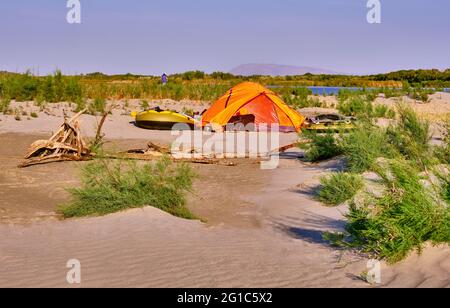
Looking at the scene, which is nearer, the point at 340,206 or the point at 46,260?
the point at 46,260

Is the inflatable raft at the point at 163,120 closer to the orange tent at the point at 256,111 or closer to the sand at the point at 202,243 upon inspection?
the orange tent at the point at 256,111

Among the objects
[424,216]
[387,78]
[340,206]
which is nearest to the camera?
[424,216]

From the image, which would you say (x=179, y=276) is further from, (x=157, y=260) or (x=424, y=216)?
(x=424, y=216)

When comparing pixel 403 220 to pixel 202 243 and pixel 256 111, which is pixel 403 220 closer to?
pixel 202 243

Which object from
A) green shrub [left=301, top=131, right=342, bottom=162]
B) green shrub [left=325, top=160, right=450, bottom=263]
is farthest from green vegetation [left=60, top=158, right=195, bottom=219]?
green shrub [left=301, top=131, right=342, bottom=162]

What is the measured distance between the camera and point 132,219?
8227 mm

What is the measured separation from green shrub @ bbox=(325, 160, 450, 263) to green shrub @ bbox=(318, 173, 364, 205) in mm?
3067

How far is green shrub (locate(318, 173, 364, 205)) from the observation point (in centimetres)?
931

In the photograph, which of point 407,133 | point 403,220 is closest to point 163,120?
point 407,133

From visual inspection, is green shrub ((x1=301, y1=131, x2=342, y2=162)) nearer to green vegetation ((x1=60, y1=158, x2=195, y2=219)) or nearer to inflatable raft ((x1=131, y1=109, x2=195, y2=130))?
green vegetation ((x1=60, y1=158, x2=195, y2=219))
